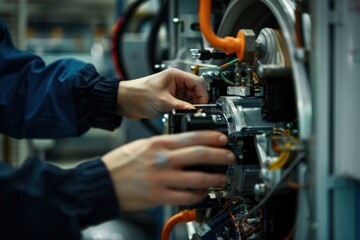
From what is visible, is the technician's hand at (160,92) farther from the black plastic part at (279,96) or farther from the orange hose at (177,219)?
the black plastic part at (279,96)

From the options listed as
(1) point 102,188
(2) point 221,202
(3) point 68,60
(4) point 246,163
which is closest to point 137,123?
(3) point 68,60

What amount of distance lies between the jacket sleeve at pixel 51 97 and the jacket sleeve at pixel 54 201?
678mm

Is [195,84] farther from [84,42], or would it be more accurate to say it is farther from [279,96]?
[84,42]

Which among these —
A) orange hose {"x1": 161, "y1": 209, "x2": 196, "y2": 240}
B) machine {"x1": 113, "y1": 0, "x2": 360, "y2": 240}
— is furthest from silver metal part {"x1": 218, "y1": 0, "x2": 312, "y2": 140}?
orange hose {"x1": 161, "y1": 209, "x2": 196, "y2": 240}

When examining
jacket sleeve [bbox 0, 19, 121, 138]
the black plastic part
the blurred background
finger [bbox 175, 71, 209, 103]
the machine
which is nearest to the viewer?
the machine

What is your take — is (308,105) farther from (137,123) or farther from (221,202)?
(137,123)

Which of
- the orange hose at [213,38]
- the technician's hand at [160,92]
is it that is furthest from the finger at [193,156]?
the technician's hand at [160,92]

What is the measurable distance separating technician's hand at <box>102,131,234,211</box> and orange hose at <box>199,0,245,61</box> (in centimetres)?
26

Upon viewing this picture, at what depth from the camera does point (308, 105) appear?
908 millimetres

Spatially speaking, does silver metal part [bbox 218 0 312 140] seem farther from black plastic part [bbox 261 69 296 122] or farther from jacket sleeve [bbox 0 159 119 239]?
jacket sleeve [bbox 0 159 119 239]

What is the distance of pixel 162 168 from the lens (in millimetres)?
951

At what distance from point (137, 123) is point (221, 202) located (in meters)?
1.88

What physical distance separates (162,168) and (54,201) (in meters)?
0.21

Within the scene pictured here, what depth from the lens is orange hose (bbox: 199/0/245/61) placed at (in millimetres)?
1112
